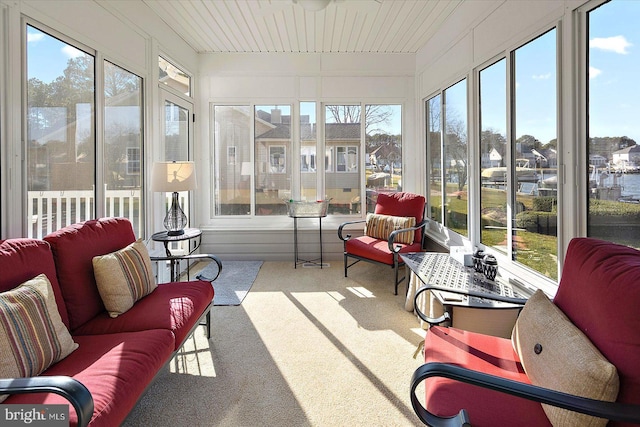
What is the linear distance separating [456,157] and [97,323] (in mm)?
3605

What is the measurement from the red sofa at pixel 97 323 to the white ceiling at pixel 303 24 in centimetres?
243

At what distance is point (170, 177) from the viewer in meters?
3.13

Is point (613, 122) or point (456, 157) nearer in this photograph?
point (613, 122)

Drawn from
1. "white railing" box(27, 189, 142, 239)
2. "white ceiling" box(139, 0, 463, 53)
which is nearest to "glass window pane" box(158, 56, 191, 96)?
"white ceiling" box(139, 0, 463, 53)

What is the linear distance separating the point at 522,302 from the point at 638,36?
148 cm

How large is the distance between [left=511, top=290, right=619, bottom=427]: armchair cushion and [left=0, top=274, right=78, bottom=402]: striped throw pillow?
1987mm

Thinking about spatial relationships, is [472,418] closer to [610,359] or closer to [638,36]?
[610,359]

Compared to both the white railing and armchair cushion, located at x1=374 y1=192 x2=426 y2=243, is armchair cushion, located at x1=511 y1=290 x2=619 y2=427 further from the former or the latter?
the white railing

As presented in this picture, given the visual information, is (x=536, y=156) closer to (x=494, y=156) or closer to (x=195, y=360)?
(x=494, y=156)

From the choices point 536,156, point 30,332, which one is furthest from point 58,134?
point 536,156

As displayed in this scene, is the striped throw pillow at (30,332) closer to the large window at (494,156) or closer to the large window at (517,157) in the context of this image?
the large window at (517,157)

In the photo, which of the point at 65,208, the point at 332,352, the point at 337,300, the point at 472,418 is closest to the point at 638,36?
the point at 472,418

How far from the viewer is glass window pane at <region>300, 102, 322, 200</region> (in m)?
5.14

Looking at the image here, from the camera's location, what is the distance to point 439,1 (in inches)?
134
